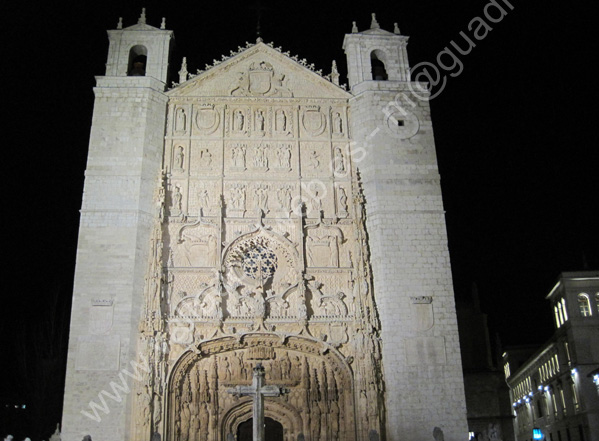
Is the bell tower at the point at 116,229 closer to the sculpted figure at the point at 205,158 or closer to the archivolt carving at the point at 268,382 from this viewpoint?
the sculpted figure at the point at 205,158

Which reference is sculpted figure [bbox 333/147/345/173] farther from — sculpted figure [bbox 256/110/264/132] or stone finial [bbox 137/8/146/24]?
stone finial [bbox 137/8/146/24]

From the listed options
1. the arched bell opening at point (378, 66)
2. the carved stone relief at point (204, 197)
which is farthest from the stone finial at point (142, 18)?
the arched bell opening at point (378, 66)

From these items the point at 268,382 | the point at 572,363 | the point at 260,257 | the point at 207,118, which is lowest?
the point at 268,382

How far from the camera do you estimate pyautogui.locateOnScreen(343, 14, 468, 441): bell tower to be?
43.5ft

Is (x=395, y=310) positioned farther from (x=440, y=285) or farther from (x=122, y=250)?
(x=122, y=250)

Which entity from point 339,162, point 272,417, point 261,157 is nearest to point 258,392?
point 272,417

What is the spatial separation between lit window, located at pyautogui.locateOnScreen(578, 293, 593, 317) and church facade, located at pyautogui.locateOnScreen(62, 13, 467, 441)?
51.3 feet

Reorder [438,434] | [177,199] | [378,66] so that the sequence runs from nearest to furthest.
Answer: [438,434]
[177,199]
[378,66]

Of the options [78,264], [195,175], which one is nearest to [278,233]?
[195,175]

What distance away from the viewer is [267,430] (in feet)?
48.9

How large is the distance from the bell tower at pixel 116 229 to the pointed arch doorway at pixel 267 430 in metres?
2.89

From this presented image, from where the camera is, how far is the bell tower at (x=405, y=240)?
1327cm

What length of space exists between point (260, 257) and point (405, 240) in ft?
11.1

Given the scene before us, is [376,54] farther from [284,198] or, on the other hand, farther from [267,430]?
[267,430]
